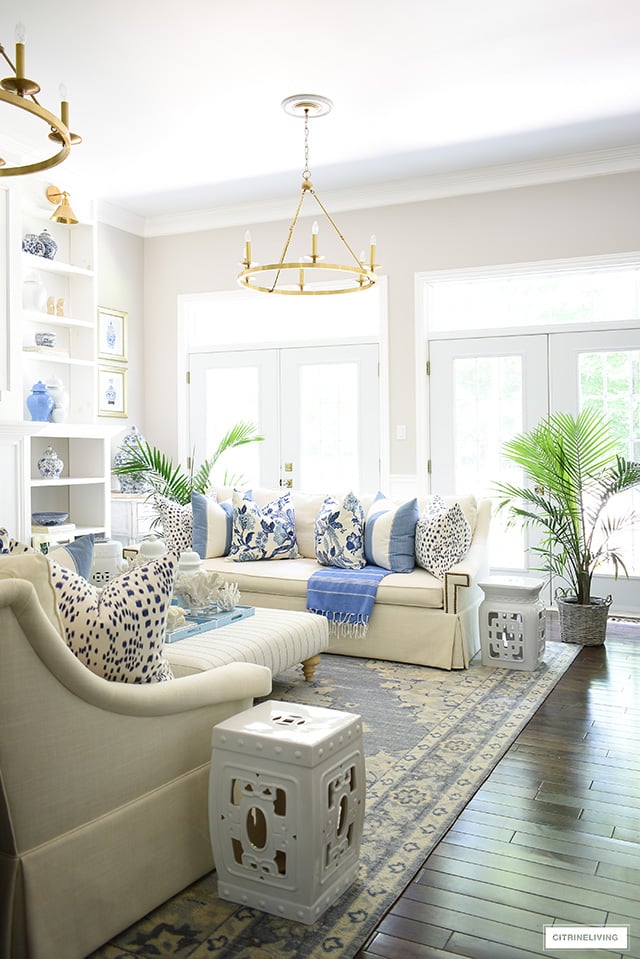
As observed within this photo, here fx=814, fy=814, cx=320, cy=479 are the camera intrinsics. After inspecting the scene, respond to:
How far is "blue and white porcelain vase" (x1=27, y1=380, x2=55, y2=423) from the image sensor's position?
5410 millimetres

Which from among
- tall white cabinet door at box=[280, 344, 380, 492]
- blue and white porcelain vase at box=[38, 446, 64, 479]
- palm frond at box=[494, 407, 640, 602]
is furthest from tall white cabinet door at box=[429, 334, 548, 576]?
blue and white porcelain vase at box=[38, 446, 64, 479]

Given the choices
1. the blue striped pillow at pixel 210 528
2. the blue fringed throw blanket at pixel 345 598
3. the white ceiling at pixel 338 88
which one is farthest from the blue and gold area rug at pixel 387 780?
the white ceiling at pixel 338 88

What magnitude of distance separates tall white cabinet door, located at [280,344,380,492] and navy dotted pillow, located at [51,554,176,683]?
4.33m

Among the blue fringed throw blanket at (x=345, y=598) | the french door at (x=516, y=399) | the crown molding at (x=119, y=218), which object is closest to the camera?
the blue fringed throw blanket at (x=345, y=598)

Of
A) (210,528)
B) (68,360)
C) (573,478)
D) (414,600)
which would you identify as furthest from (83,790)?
(68,360)

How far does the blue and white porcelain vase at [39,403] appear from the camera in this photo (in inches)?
213


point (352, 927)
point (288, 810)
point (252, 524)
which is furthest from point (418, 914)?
point (252, 524)

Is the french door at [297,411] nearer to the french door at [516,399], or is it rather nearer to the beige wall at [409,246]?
the beige wall at [409,246]

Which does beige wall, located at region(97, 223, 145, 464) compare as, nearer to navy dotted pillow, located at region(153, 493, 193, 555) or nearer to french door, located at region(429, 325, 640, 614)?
navy dotted pillow, located at region(153, 493, 193, 555)

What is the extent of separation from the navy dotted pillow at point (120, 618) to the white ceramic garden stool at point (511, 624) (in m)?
2.61

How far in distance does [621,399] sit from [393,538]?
2029 mm

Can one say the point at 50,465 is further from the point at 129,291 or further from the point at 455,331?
the point at 455,331

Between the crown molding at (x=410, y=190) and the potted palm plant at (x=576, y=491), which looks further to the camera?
the crown molding at (x=410, y=190)

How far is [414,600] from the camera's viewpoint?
4.30 meters
